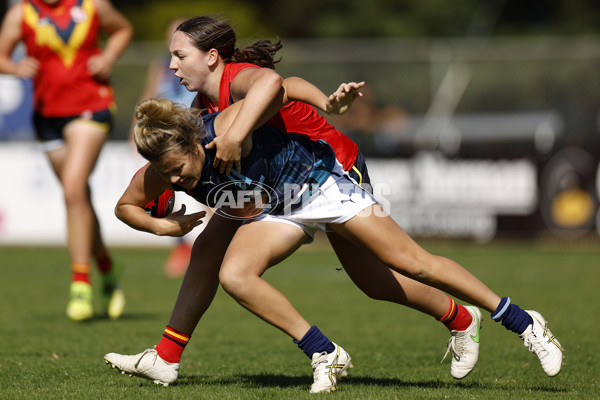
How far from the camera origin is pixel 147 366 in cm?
409

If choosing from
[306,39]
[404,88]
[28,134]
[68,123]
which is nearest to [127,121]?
[28,134]

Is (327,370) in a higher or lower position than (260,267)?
lower

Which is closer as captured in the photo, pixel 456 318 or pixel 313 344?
pixel 313 344

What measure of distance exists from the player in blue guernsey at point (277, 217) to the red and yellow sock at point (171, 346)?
0.47m

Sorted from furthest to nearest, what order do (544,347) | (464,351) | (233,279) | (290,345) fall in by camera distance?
(290,345), (464,351), (544,347), (233,279)

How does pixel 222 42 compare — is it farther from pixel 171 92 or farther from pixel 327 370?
pixel 171 92

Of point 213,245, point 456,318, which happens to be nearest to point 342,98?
point 213,245

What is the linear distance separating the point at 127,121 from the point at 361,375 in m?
11.5

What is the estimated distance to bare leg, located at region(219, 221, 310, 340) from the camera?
12.4 ft

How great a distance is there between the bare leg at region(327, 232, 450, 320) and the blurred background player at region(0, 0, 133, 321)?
2585 mm

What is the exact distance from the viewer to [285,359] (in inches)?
195

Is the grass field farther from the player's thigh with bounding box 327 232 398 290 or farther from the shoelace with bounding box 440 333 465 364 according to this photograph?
the player's thigh with bounding box 327 232 398 290

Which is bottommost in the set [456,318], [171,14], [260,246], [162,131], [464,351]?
[464,351]

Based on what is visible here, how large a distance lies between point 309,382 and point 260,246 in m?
0.78
